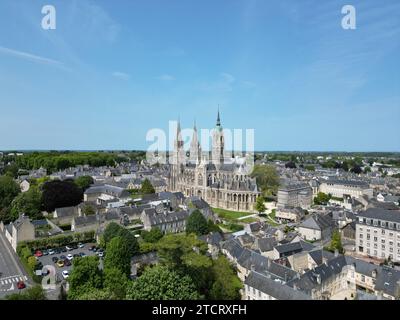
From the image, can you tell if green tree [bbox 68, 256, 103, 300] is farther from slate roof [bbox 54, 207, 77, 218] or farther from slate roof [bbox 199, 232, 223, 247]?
slate roof [bbox 54, 207, 77, 218]

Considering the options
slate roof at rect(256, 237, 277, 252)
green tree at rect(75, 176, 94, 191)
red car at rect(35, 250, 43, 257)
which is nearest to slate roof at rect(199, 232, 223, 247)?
slate roof at rect(256, 237, 277, 252)

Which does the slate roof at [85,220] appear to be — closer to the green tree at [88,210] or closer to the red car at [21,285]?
the green tree at [88,210]

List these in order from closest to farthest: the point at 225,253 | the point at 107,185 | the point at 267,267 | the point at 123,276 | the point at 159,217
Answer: the point at 123,276
the point at 267,267
the point at 225,253
the point at 159,217
the point at 107,185

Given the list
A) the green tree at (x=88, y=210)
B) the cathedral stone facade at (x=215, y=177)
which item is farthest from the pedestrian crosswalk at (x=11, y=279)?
the cathedral stone facade at (x=215, y=177)

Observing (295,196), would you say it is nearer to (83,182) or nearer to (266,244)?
(266,244)
